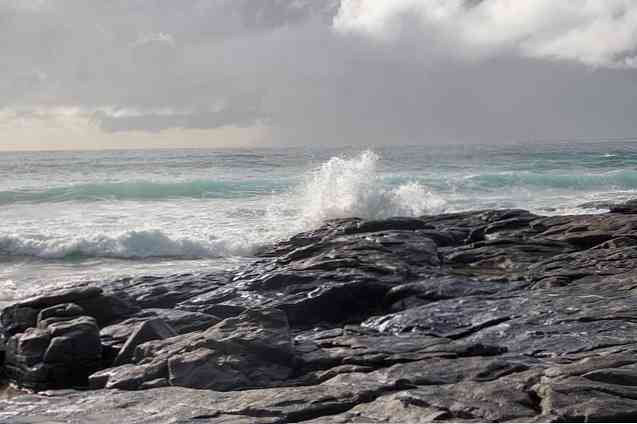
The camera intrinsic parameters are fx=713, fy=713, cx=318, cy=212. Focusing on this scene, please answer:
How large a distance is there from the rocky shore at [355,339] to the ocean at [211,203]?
4006mm

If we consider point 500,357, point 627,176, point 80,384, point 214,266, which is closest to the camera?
point 500,357

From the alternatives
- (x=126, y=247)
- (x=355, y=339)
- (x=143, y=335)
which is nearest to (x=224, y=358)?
(x=355, y=339)

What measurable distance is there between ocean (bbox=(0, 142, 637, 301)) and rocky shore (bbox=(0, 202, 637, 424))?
4006 millimetres

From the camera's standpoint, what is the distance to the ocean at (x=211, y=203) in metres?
17.1

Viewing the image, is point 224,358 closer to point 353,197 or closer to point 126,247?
point 126,247

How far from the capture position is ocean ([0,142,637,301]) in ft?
56.0

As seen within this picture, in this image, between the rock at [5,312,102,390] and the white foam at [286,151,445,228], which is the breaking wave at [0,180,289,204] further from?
the rock at [5,312,102,390]

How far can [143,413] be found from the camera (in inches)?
206

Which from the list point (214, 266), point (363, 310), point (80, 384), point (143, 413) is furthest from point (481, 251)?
point (143, 413)

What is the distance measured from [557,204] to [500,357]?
22.3m

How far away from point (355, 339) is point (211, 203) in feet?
78.3

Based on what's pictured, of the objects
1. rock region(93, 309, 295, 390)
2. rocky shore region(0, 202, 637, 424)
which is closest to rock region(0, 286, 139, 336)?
rocky shore region(0, 202, 637, 424)

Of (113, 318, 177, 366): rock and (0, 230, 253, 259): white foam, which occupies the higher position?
(113, 318, 177, 366): rock

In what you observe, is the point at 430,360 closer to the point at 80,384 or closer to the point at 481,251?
the point at 80,384
